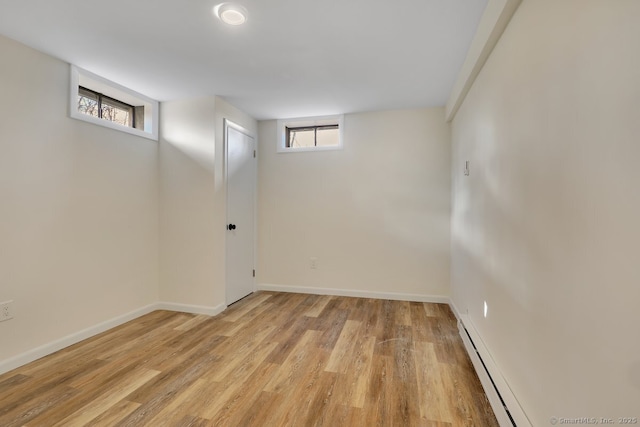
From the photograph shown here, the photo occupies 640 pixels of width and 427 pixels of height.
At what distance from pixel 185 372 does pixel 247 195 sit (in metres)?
2.30

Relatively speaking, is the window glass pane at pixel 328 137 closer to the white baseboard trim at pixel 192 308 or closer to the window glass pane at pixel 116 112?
the window glass pane at pixel 116 112

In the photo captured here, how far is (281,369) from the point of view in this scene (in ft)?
6.95

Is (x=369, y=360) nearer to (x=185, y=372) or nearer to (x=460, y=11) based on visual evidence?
(x=185, y=372)

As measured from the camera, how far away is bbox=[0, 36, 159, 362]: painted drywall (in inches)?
82.9

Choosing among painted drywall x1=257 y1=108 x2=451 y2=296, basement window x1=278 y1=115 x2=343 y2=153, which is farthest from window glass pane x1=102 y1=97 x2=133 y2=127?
basement window x1=278 y1=115 x2=343 y2=153

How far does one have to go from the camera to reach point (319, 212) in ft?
13.1

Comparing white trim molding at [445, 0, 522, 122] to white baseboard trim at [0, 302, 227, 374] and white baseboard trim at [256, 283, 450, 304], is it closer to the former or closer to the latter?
white baseboard trim at [256, 283, 450, 304]

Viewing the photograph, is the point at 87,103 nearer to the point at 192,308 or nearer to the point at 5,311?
the point at 5,311

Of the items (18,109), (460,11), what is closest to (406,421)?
(460,11)

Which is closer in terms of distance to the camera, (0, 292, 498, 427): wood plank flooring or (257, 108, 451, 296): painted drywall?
(0, 292, 498, 427): wood plank flooring

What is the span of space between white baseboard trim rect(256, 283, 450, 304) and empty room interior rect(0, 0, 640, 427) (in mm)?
27

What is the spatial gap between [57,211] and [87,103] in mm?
1077

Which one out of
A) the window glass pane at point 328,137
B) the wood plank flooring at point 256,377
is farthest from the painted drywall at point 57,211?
the window glass pane at point 328,137

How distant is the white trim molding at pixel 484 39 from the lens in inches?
60.1
